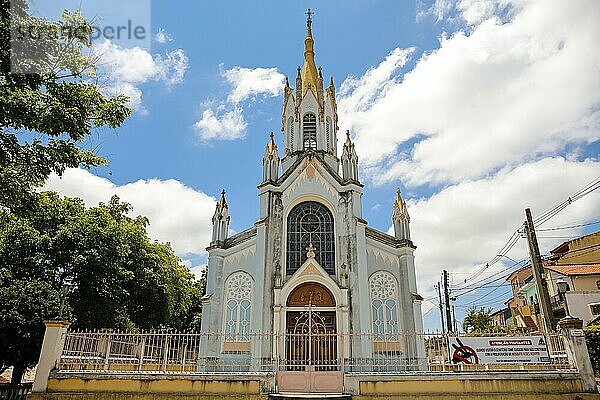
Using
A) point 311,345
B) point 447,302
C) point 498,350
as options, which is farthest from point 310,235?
point 447,302

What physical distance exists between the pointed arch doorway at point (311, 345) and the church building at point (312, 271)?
0.05 m

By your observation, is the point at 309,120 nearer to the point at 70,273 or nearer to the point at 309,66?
the point at 309,66

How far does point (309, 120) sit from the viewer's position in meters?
25.0

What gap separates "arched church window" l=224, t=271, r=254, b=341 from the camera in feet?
61.6

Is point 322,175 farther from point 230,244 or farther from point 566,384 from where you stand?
point 566,384

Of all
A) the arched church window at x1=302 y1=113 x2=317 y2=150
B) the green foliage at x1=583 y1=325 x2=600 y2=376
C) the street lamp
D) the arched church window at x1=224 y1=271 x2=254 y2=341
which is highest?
the arched church window at x1=302 y1=113 x2=317 y2=150

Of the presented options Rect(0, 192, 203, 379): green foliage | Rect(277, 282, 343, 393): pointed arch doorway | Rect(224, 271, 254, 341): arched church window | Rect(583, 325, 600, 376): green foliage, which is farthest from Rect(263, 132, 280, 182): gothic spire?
Rect(583, 325, 600, 376): green foliage

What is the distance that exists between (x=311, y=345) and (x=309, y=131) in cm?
1508

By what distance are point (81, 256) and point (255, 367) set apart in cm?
971

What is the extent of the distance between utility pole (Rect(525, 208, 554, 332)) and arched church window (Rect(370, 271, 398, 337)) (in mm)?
5841

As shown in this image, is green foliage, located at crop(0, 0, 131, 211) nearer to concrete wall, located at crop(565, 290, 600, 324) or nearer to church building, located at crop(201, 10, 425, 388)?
church building, located at crop(201, 10, 425, 388)

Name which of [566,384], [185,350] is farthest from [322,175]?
[566,384]

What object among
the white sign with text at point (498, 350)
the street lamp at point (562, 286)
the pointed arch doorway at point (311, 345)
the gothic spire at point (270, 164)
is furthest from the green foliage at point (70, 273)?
the street lamp at point (562, 286)

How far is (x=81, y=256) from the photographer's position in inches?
779
